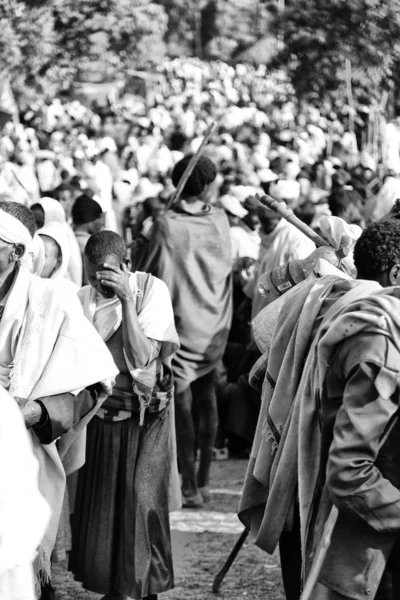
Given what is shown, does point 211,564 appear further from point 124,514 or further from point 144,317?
point 144,317

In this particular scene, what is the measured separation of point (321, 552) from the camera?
3.43 metres

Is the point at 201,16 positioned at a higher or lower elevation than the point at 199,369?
lower

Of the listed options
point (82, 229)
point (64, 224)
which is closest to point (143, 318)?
point (64, 224)

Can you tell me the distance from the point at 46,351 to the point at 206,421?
3632mm

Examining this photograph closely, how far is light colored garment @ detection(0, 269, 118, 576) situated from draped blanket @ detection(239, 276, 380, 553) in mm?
637

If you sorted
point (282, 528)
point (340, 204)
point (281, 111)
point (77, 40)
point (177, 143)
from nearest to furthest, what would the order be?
point (282, 528) < point (340, 204) < point (177, 143) < point (281, 111) < point (77, 40)

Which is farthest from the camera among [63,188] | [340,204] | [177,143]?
[177,143]

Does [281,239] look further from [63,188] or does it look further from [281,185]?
[63,188]

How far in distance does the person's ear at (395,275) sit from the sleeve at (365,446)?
51cm

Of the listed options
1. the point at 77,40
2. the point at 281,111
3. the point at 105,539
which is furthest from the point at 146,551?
the point at 77,40

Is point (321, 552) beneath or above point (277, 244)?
above

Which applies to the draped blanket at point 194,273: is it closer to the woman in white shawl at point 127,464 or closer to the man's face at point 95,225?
the man's face at point 95,225

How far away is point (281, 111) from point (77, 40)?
834cm

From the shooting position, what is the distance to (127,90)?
4528 centimetres
